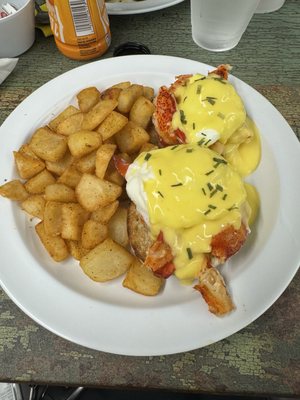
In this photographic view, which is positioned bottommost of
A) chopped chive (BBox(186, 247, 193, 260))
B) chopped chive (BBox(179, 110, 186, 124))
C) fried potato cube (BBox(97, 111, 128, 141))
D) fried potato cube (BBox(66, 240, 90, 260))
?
fried potato cube (BBox(66, 240, 90, 260))

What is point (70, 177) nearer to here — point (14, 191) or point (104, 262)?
point (14, 191)

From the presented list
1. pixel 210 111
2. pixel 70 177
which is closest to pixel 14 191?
pixel 70 177

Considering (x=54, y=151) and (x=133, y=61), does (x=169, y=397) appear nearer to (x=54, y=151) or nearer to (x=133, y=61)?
Answer: (x=54, y=151)

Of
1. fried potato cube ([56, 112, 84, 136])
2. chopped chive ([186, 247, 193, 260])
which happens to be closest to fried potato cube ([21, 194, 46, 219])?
fried potato cube ([56, 112, 84, 136])

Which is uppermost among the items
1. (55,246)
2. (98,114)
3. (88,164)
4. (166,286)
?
(98,114)

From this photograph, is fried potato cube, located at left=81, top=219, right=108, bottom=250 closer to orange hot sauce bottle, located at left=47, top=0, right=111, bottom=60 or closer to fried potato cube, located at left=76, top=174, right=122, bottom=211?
fried potato cube, located at left=76, top=174, right=122, bottom=211

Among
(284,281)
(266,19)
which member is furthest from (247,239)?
(266,19)
